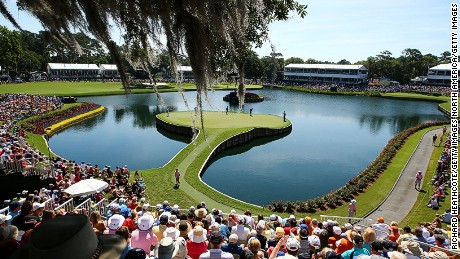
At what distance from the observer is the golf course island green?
18672mm

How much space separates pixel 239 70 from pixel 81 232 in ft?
9.54

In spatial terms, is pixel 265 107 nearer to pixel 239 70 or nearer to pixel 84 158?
pixel 84 158

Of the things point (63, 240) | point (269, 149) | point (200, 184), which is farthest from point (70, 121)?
point (63, 240)

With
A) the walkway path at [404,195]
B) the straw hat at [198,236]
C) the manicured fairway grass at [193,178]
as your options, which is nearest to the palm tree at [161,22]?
the straw hat at [198,236]

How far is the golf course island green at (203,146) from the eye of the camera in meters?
18.7

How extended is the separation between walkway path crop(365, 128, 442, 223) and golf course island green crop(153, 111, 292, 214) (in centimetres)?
661

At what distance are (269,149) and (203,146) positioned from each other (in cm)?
858

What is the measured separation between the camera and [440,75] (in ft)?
362

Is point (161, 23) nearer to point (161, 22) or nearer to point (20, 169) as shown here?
point (161, 22)

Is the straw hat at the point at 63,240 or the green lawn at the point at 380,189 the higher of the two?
the straw hat at the point at 63,240

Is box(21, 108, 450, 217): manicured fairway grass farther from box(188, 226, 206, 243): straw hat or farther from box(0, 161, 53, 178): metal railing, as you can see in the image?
box(188, 226, 206, 243): straw hat

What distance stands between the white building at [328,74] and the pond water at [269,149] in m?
57.6

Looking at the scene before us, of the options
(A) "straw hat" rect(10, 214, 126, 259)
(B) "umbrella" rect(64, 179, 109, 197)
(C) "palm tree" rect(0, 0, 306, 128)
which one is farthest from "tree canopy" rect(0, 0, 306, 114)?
(B) "umbrella" rect(64, 179, 109, 197)

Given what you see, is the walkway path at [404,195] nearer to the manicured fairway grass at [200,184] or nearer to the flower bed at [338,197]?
the manicured fairway grass at [200,184]
